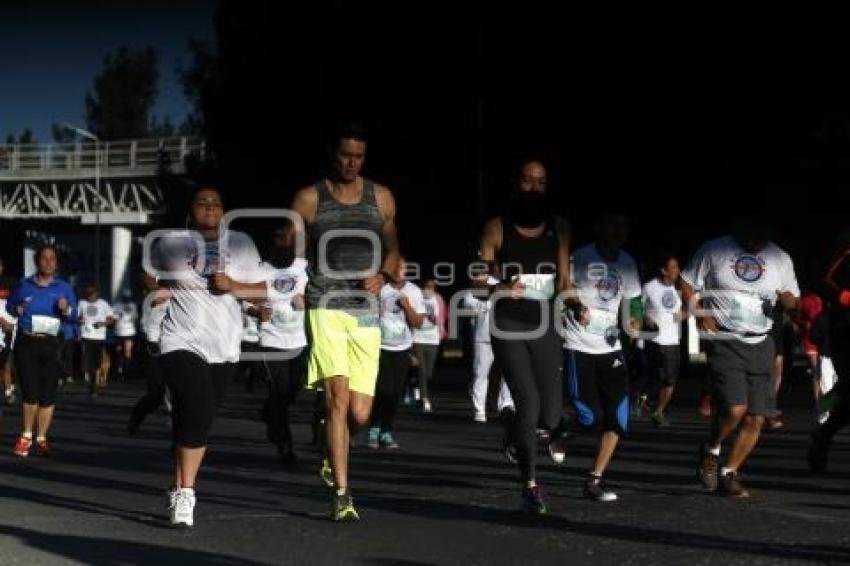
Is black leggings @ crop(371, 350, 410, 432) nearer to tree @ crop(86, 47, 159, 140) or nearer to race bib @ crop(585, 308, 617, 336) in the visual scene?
race bib @ crop(585, 308, 617, 336)

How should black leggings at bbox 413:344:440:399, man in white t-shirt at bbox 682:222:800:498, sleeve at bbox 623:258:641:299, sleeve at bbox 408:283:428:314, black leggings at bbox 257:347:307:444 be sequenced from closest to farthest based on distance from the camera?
man in white t-shirt at bbox 682:222:800:498 < sleeve at bbox 623:258:641:299 < black leggings at bbox 257:347:307:444 < sleeve at bbox 408:283:428:314 < black leggings at bbox 413:344:440:399

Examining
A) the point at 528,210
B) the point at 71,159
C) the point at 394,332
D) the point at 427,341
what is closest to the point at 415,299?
the point at 394,332

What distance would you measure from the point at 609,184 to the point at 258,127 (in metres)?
11.5

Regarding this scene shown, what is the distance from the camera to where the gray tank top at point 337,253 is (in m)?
8.70

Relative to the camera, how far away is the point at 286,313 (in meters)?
13.6

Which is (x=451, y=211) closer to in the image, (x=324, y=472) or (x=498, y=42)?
(x=498, y=42)

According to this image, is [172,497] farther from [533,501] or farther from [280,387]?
[280,387]

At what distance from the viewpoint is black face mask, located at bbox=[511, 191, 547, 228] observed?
30.1 ft

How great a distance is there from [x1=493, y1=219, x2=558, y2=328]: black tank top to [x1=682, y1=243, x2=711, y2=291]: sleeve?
154 centimetres

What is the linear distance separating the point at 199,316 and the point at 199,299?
0.32 ft

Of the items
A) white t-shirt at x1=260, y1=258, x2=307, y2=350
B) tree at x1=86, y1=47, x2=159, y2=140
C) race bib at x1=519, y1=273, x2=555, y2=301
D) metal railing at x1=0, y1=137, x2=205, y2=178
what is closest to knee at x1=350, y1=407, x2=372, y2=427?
race bib at x1=519, y1=273, x2=555, y2=301

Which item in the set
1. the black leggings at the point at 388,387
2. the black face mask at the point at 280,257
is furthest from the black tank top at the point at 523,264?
the black leggings at the point at 388,387

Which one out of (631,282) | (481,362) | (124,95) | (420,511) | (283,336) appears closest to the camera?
(420,511)

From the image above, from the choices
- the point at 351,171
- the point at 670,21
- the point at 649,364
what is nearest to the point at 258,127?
the point at 670,21
